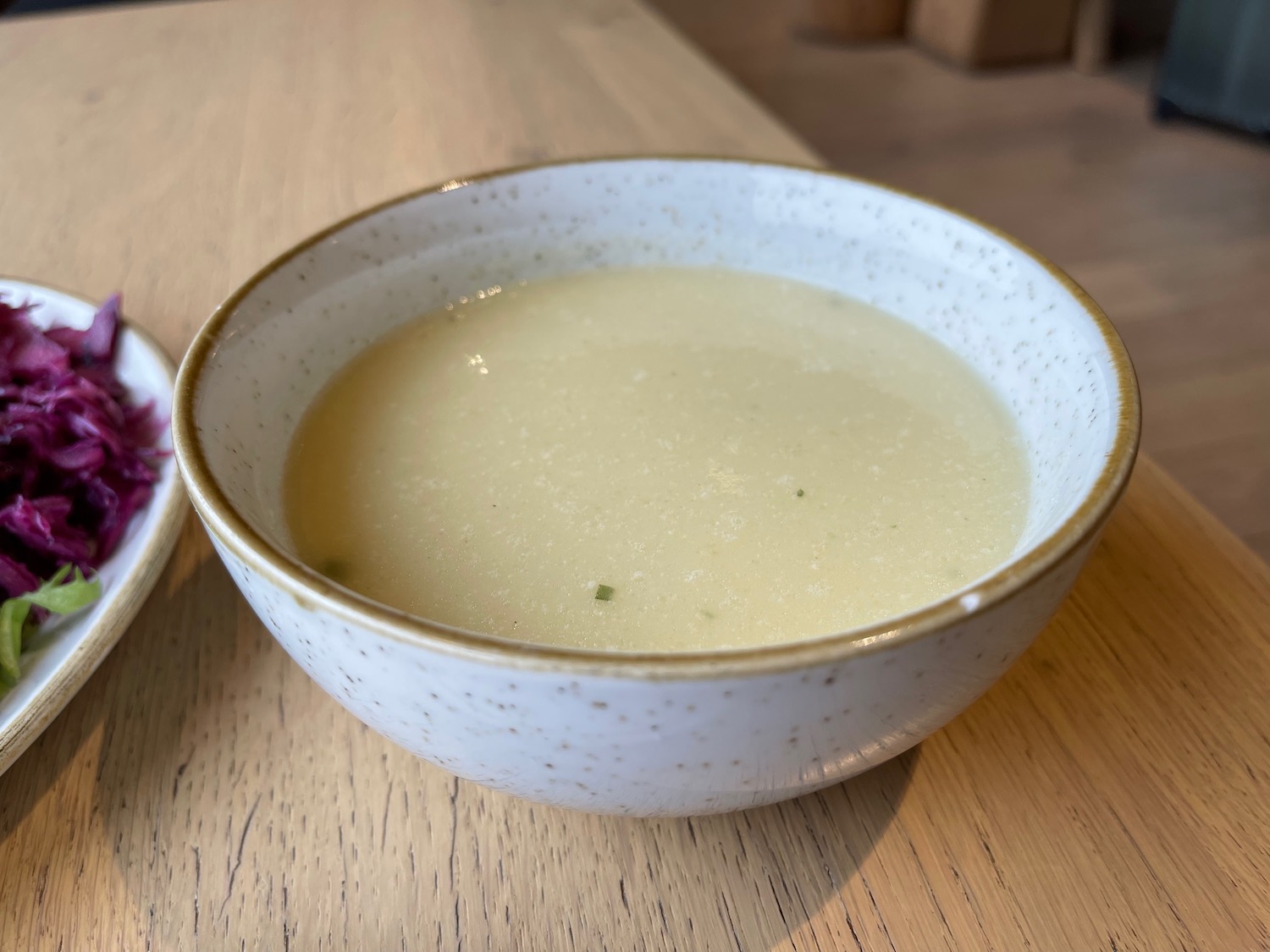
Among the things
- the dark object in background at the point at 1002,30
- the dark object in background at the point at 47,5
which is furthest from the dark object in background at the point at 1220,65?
the dark object in background at the point at 47,5

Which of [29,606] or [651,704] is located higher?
[651,704]

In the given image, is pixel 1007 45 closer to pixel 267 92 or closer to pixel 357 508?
pixel 267 92

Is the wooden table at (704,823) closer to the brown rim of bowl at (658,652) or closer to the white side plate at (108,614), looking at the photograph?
the white side plate at (108,614)

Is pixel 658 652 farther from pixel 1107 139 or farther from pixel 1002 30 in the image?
pixel 1002 30

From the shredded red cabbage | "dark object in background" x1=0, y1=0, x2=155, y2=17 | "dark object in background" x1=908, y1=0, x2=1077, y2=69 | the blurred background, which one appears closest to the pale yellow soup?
the shredded red cabbage

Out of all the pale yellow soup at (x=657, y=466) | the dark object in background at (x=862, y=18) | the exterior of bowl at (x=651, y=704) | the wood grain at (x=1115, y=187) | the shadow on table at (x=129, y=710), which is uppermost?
the exterior of bowl at (x=651, y=704)

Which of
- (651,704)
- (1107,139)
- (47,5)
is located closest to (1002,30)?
(1107,139)
